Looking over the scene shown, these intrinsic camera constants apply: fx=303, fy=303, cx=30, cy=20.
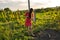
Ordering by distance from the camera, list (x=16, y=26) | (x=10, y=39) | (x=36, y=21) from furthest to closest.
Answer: (x=36, y=21) < (x=16, y=26) < (x=10, y=39)

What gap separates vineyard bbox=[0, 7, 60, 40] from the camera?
8750 mm

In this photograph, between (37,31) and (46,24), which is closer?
(37,31)

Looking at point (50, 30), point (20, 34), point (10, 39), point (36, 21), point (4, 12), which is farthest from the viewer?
point (4, 12)

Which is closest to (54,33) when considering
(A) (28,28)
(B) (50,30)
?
(B) (50,30)

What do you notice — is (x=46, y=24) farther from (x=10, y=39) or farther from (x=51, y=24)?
(x=10, y=39)

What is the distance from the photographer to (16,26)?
10.2m

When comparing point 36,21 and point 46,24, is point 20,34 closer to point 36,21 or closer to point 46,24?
point 46,24

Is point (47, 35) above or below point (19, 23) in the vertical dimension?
above

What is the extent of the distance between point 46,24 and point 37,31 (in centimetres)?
96

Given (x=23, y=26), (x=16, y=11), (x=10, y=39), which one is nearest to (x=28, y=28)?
(x=23, y=26)

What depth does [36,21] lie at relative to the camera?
1147 centimetres

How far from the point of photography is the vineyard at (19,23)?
875cm

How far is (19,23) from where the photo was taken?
10805 millimetres

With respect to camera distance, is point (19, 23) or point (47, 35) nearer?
point (47, 35)
